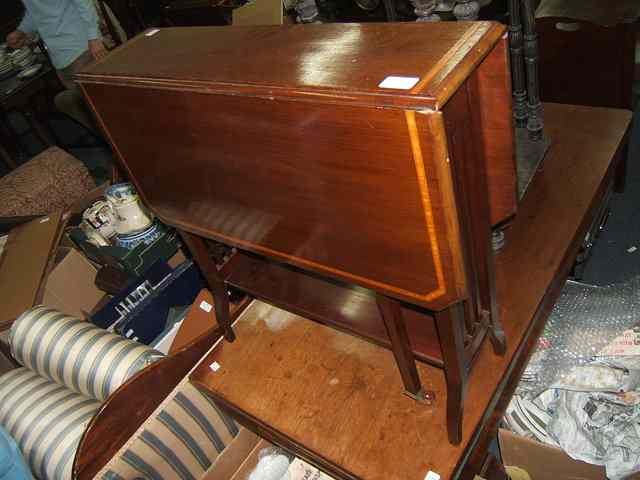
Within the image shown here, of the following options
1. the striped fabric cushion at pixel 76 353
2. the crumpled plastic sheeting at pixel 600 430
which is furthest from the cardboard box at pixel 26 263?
the crumpled plastic sheeting at pixel 600 430

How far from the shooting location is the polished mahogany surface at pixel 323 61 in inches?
31.4

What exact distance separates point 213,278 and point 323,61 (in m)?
0.92

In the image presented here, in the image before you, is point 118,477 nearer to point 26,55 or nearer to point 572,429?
point 572,429

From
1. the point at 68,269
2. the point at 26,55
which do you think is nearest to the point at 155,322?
the point at 68,269

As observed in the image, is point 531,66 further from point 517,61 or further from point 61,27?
point 61,27

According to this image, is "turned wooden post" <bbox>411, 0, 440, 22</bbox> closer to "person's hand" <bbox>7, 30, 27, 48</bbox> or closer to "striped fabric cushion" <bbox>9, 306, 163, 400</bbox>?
"striped fabric cushion" <bbox>9, 306, 163, 400</bbox>

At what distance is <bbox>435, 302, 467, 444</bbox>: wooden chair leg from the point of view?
3.48 ft

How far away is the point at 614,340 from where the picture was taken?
153cm

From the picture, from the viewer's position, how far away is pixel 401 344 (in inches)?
48.1

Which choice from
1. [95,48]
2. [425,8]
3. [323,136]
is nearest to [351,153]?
[323,136]

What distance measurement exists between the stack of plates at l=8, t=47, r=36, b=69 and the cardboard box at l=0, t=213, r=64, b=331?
174cm

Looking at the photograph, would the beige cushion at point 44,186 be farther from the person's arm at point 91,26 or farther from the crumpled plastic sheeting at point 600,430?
the crumpled plastic sheeting at point 600,430

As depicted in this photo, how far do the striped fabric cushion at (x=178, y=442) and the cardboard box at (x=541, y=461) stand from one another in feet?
3.03

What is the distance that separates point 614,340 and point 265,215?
1.13m
